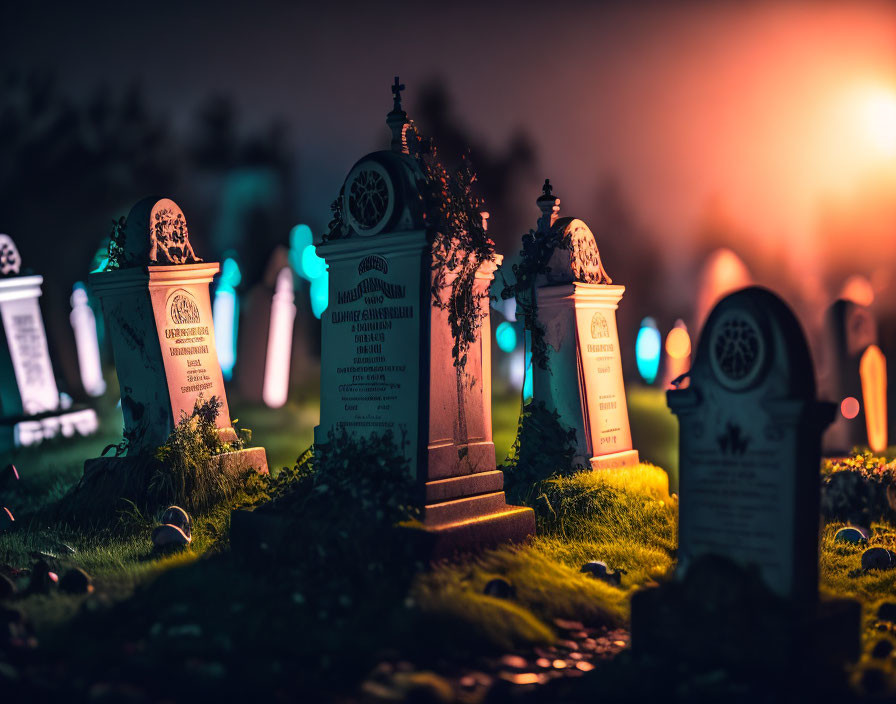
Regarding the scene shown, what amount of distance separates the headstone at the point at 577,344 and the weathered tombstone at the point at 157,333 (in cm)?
353

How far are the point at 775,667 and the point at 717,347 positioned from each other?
201cm

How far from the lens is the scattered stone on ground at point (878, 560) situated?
306 inches

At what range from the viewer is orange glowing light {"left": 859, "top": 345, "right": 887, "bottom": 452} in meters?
13.5

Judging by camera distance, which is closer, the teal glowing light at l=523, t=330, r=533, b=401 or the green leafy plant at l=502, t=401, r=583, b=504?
the green leafy plant at l=502, t=401, r=583, b=504

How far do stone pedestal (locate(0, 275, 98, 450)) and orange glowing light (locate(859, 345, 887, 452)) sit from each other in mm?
12796

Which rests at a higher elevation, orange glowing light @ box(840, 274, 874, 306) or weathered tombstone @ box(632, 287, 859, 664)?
orange glowing light @ box(840, 274, 874, 306)

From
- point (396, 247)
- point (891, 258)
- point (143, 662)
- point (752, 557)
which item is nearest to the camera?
point (143, 662)

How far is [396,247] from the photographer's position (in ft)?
24.1

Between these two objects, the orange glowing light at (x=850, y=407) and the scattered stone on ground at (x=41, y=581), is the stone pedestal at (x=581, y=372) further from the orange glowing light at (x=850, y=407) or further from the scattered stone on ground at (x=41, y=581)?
the scattered stone on ground at (x=41, y=581)

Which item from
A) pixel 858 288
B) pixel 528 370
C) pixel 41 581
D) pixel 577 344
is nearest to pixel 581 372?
pixel 577 344

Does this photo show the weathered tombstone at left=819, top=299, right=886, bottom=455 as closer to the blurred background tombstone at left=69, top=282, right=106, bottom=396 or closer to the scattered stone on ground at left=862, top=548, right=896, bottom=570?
the scattered stone on ground at left=862, top=548, right=896, bottom=570

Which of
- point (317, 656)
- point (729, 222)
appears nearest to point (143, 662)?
point (317, 656)

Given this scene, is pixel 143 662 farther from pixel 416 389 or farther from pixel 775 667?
pixel 775 667

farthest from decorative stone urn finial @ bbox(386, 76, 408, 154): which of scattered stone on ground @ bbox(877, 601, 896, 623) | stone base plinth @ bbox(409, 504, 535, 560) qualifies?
scattered stone on ground @ bbox(877, 601, 896, 623)
